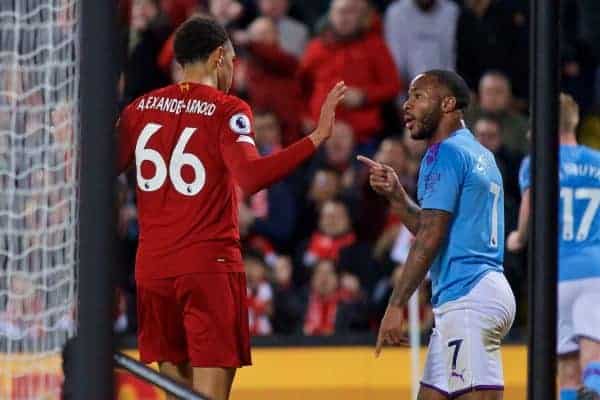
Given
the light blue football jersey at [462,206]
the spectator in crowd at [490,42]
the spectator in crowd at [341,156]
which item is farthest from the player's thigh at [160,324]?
the spectator in crowd at [490,42]

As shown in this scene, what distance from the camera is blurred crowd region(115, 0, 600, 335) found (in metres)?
9.41

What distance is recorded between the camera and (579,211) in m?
7.64

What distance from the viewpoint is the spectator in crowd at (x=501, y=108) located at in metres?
9.91

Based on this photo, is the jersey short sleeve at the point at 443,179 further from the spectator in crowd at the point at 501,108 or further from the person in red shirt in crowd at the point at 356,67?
the person in red shirt in crowd at the point at 356,67

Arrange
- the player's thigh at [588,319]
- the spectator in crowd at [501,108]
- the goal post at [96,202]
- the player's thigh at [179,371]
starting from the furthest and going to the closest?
the spectator in crowd at [501,108], the player's thigh at [588,319], the player's thigh at [179,371], the goal post at [96,202]

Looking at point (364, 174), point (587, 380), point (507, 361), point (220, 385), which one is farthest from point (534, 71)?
point (364, 174)

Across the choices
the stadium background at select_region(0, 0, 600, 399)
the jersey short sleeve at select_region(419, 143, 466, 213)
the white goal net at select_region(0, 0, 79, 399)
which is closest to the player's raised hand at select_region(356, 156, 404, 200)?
the jersey short sleeve at select_region(419, 143, 466, 213)

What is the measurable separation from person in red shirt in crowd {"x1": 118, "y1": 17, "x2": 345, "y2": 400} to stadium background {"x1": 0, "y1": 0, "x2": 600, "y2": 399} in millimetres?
2845

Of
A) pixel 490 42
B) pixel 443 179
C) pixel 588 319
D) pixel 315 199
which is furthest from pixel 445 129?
pixel 490 42

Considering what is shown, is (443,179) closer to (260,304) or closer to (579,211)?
(579,211)

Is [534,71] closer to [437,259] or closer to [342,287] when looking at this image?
[437,259]

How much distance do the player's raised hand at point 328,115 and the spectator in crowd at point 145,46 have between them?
15.2 ft

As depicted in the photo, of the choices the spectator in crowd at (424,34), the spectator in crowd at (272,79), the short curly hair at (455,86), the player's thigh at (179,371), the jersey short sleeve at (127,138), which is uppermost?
the spectator in crowd at (424,34)

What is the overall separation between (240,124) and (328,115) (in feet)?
1.06
